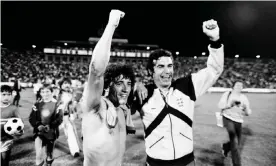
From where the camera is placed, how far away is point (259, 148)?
544 centimetres

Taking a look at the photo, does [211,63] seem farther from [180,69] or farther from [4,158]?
[180,69]

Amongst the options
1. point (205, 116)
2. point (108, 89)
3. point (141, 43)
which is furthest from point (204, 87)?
point (141, 43)

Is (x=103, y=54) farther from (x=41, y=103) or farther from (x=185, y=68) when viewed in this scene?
(x=185, y=68)

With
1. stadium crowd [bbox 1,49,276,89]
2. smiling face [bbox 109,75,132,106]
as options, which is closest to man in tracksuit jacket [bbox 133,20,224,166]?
smiling face [bbox 109,75,132,106]

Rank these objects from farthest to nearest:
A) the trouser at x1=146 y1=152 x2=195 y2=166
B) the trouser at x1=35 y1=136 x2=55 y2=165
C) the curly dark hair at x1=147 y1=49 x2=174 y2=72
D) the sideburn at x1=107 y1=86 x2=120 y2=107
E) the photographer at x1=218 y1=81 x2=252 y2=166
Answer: the photographer at x1=218 y1=81 x2=252 y2=166 < the trouser at x1=35 y1=136 x2=55 y2=165 < the curly dark hair at x1=147 y1=49 x2=174 y2=72 < the trouser at x1=146 y1=152 x2=195 y2=166 < the sideburn at x1=107 y1=86 x2=120 y2=107

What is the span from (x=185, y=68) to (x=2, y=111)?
4483cm

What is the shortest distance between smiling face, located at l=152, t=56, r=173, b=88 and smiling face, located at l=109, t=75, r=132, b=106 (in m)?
0.42

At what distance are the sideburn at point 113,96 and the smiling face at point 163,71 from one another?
0.60m

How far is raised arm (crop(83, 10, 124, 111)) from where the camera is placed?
1.43 meters

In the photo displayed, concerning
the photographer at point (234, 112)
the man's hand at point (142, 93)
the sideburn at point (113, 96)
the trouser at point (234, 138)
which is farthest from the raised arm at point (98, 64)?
the photographer at point (234, 112)

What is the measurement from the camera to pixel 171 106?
210 cm

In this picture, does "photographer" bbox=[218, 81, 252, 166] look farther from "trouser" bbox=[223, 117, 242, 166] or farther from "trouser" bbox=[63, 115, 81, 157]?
"trouser" bbox=[63, 115, 81, 157]

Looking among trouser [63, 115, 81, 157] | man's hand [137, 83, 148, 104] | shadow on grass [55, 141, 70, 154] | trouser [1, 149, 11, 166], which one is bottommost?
shadow on grass [55, 141, 70, 154]

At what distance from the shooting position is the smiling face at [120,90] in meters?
1.92
